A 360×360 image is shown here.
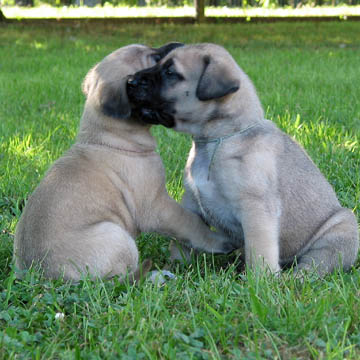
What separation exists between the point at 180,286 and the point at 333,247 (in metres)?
1.16

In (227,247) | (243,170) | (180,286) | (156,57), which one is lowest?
(227,247)

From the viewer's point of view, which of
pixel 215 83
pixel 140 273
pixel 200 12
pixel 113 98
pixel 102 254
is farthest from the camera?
pixel 200 12

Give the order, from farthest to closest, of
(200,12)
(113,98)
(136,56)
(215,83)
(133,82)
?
(200,12), (136,56), (113,98), (133,82), (215,83)

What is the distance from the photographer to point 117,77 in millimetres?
4230

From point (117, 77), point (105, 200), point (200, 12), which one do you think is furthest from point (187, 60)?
point (200, 12)

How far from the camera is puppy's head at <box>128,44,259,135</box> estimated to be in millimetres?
4102

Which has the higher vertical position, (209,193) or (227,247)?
(209,193)

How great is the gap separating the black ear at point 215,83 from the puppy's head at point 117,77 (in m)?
0.51

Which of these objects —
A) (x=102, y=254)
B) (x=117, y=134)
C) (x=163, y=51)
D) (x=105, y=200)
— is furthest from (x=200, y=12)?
(x=102, y=254)

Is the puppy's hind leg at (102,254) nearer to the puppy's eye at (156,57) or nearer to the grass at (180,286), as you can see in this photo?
the grass at (180,286)

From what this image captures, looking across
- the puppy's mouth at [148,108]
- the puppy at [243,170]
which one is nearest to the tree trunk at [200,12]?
the puppy at [243,170]

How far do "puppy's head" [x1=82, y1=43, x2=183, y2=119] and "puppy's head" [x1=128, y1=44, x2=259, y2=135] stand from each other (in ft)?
0.29

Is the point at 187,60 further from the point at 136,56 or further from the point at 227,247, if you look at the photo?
the point at 227,247

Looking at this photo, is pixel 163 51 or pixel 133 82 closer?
pixel 133 82
